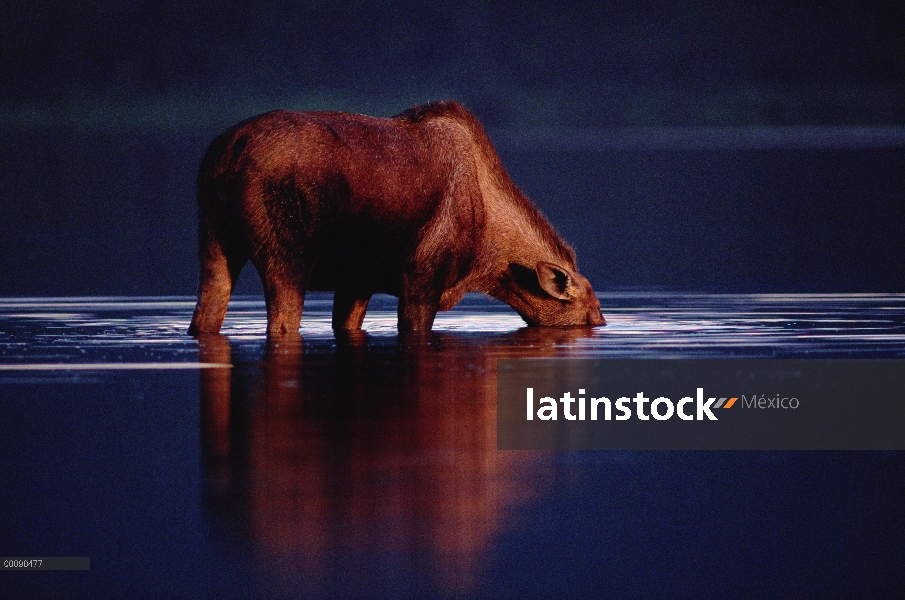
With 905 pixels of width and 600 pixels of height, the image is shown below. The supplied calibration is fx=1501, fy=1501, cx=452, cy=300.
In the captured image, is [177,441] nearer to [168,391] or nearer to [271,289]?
[168,391]

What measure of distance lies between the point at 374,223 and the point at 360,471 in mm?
7621

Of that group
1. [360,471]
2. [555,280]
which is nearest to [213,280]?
[555,280]

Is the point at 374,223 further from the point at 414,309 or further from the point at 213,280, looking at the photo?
the point at 213,280

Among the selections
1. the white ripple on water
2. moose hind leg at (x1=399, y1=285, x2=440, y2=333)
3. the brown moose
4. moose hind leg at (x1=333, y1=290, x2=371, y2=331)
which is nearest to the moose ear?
the brown moose

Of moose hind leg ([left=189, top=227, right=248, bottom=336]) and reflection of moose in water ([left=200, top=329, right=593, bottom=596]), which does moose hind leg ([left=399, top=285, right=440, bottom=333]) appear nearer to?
moose hind leg ([left=189, top=227, right=248, bottom=336])

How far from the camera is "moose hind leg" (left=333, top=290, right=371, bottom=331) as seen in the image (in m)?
14.8

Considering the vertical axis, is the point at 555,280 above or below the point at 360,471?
above

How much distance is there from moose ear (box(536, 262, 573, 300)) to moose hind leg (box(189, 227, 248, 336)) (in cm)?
332

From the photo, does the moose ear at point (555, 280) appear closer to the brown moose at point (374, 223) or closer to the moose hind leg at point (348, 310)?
the brown moose at point (374, 223)

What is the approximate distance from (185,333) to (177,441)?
285 inches

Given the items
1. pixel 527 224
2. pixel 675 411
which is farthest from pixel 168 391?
pixel 527 224

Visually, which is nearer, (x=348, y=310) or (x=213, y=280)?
(x=213, y=280)

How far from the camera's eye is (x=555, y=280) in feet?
50.3

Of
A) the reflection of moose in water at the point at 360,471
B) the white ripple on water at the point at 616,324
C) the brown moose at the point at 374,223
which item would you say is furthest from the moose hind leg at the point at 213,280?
the reflection of moose in water at the point at 360,471
